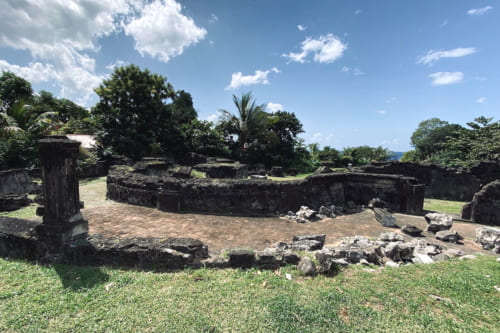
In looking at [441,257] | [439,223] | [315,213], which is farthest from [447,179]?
[441,257]

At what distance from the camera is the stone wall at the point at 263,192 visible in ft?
23.4

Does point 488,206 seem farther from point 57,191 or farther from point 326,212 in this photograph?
point 57,191

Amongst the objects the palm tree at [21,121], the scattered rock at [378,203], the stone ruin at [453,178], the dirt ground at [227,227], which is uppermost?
the palm tree at [21,121]

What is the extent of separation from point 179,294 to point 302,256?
202cm

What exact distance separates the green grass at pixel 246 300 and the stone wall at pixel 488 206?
452 centimetres

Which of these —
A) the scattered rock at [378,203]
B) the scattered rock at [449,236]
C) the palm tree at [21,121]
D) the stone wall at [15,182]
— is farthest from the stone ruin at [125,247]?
the palm tree at [21,121]

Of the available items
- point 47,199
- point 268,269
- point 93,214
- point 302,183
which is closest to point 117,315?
point 268,269

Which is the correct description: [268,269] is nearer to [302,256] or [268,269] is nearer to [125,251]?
[302,256]

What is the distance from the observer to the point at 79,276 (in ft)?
10.7

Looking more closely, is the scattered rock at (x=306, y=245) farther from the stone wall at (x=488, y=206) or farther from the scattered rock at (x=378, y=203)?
the stone wall at (x=488, y=206)

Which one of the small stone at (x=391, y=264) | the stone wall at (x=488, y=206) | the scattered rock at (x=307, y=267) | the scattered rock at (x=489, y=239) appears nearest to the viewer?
the scattered rock at (x=307, y=267)

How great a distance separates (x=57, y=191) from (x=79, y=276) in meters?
1.52

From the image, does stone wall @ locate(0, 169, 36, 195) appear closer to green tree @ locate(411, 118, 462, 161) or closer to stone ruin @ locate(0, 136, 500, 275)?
stone ruin @ locate(0, 136, 500, 275)

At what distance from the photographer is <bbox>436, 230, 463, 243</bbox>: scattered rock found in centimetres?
515
